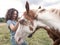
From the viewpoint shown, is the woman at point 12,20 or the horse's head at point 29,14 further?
the woman at point 12,20

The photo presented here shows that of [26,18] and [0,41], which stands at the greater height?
[26,18]

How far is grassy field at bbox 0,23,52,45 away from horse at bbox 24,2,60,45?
0.06 meters

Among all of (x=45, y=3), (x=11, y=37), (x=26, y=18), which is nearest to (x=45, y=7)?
(x=45, y=3)

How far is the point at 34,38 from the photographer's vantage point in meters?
2.95

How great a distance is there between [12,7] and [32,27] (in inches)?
13.1

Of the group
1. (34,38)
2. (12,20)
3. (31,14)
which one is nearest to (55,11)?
(31,14)

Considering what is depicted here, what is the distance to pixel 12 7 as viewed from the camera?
3004mm

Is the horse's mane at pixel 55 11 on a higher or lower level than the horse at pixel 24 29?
higher

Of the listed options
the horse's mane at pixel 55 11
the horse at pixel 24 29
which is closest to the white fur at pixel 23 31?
the horse at pixel 24 29

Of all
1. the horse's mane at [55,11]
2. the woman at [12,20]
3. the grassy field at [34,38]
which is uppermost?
the horse's mane at [55,11]

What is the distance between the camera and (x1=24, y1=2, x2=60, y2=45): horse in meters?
2.87

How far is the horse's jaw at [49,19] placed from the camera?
2.89 metres

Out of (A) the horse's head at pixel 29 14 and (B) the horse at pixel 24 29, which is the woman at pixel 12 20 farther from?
(A) the horse's head at pixel 29 14

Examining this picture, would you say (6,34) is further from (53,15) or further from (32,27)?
(53,15)
